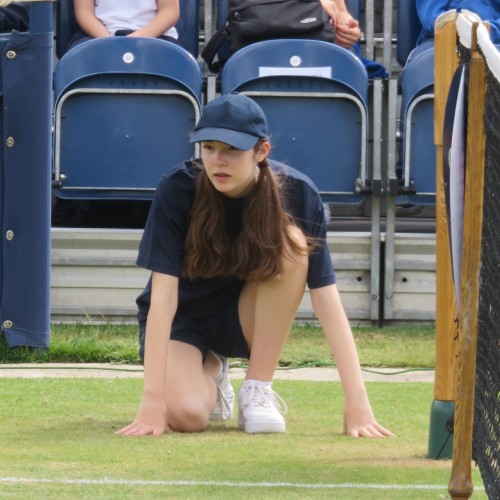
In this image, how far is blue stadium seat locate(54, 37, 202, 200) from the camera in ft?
19.4

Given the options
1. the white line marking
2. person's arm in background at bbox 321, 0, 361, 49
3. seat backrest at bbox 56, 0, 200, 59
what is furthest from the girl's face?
seat backrest at bbox 56, 0, 200, 59

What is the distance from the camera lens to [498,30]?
602cm

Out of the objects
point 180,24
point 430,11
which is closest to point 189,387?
point 430,11

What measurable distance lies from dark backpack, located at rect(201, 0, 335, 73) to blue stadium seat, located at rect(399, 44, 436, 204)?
54 centimetres

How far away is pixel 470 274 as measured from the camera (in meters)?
2.55

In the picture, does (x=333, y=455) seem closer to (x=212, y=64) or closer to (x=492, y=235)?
(x=492, y=235)

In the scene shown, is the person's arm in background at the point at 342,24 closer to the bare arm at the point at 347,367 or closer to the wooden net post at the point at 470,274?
the bare arm at the point at 347,367

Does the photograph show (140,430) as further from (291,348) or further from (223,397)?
(291,348)

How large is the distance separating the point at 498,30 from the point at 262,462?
3389 millimetres

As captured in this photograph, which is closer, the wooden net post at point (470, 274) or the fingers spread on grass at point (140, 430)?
the wooden net post at point (470, 274)

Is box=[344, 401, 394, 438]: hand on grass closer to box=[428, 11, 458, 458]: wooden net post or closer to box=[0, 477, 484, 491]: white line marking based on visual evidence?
box=[428, 11, 458, 458]: wooden net post

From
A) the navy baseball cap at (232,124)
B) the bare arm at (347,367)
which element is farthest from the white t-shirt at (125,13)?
the bare arm at (347,367)

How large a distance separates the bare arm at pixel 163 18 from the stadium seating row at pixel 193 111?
395 millimetres

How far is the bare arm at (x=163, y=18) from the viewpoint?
20.7 ft
